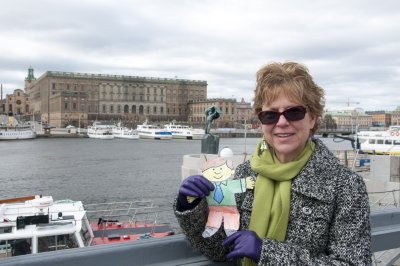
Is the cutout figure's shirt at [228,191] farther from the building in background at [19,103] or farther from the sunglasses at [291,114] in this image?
the building in background at [19,103]

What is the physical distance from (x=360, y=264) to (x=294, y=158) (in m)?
0.41

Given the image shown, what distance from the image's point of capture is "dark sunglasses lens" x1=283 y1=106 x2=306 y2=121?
5.07ft

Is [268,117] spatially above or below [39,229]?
above

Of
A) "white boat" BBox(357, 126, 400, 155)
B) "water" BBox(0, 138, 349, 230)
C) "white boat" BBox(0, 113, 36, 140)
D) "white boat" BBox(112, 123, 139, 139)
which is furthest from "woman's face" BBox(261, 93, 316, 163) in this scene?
"white boat" BBox(112, 123, 139, 139)

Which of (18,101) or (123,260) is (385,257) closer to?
(123,260)

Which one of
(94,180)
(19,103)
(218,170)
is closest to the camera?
(218,170)

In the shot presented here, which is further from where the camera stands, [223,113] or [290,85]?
[223,113]

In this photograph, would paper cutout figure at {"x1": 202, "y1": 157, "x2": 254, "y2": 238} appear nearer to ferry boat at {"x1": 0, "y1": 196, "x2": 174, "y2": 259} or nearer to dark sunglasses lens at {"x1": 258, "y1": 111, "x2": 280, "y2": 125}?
dark sunglasses lens at {"x1": 258, "y1": 111, "x2": 280, "y2": 125}

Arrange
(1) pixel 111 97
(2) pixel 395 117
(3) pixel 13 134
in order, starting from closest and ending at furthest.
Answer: (3) pixel 13 134
(1) pixel 111 97
(2) pixel 395 117

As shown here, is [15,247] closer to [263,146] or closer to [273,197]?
[263,146]

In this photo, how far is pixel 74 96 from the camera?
3981 inches

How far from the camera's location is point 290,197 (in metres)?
1.48

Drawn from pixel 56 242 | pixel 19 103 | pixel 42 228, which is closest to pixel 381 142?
pixel 56 242

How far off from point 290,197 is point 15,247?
6.98 meters
